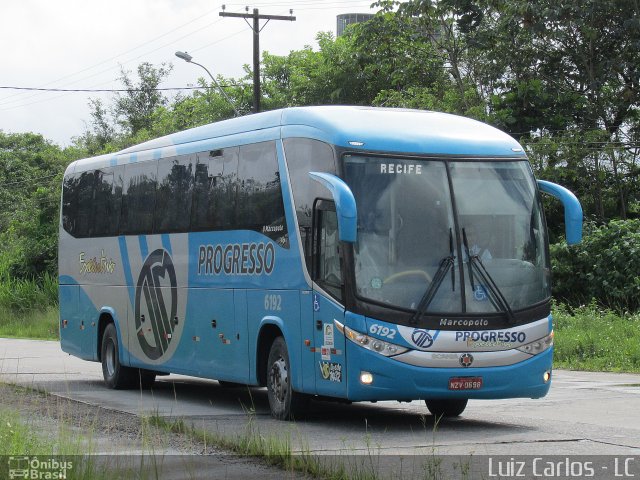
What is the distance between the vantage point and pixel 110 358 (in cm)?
1970

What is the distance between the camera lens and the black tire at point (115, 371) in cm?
1927

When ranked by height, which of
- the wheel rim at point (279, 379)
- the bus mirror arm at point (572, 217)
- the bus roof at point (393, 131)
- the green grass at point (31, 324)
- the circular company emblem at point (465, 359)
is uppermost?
the bus roof at point (393, 131)

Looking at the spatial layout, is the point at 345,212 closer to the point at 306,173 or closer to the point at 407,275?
the point at 407,275

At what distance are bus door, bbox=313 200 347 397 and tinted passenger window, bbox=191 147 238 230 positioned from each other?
2.46 m

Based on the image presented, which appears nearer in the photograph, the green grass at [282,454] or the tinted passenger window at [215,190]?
the green grass at [282,454]

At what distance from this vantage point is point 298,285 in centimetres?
1359

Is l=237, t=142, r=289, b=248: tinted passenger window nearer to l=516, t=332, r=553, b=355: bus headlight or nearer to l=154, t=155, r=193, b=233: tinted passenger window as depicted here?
l=154, t=155, r=193, b=233: tinted passenger window

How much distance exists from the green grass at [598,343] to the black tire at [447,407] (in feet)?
23.8

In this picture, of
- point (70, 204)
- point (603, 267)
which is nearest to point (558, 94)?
point (603, 267)

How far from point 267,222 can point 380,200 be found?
2018 mm

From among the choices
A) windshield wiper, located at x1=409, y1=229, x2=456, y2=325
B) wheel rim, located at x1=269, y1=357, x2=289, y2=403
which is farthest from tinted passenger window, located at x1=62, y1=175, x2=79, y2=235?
windshield wiper, located at x1=409, y1=229, x2=456, y2=325

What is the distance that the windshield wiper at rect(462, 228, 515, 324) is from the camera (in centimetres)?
1281

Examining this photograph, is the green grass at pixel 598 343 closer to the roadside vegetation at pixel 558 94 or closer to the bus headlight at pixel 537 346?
the roadside vegetation at pixel 558 94

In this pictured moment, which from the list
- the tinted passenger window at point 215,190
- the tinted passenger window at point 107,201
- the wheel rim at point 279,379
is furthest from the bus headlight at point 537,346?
the tinted passenger window at point 107,201
